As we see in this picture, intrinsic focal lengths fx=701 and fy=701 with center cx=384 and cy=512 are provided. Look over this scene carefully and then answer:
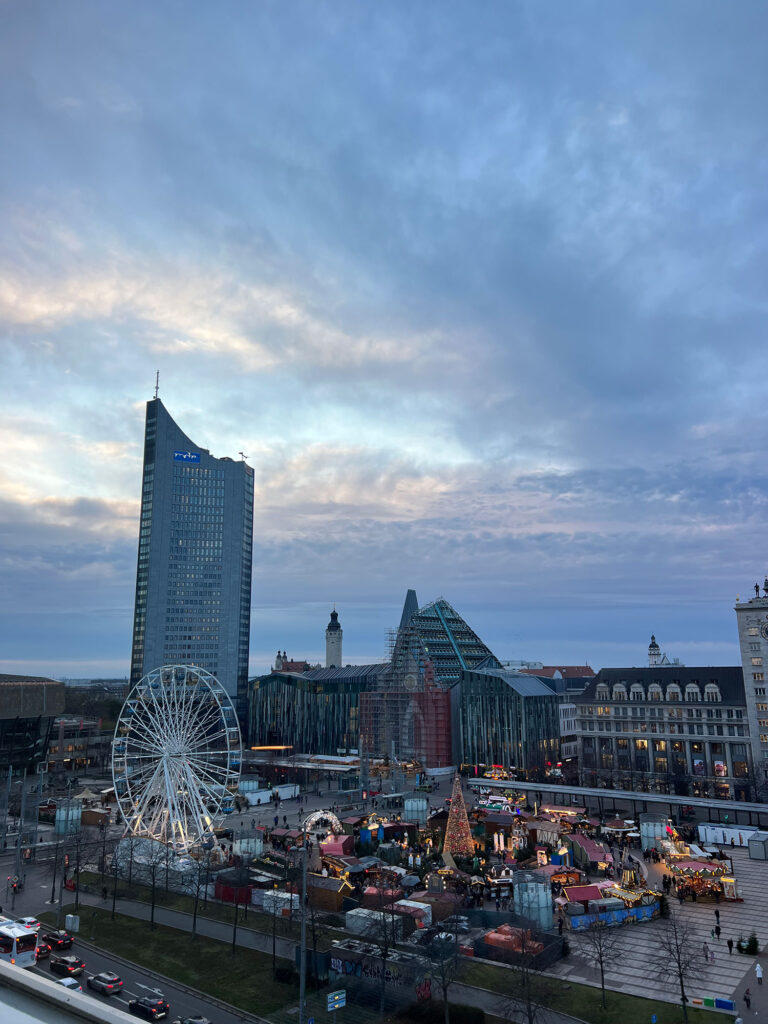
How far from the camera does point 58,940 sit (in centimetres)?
4731

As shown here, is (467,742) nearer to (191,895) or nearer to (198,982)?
(191,895)

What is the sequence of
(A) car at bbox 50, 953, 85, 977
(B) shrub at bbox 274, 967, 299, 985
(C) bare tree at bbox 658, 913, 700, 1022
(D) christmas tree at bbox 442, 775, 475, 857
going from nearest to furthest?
(C) bare tree at bbox 658, 913, 700, 1022 → (B) shrub at bbox 274, 967, 299, 985 → (A) car at bbox 50, 953, 85, 977 → (D) christmas tree at bbox 442, 775, 475, 857

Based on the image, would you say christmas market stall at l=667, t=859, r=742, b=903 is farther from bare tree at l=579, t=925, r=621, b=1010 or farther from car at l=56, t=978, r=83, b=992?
car at l=56, t=978, r=83, b=992

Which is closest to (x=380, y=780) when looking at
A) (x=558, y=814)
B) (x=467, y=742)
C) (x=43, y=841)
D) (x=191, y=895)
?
(x=467, y=742)

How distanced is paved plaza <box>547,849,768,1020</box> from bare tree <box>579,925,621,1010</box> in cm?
41

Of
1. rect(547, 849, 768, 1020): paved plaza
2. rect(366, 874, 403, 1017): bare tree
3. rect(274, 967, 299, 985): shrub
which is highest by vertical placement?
rect(366, 874, 403, 1017): bare tree

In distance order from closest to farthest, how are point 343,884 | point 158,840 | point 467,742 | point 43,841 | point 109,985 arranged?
point 109,985 → point 343,884 → point 158,840 → point 43,841 → point 467,742

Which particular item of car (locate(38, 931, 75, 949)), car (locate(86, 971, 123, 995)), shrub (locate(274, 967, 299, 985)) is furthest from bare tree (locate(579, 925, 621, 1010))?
car (locate(38, 931, 75, 949))

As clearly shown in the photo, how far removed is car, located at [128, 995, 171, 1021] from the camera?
124 ft

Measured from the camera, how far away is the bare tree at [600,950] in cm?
4066

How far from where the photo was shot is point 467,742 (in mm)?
135375

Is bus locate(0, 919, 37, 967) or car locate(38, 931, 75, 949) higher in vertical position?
bus locate(0, 919, 37, 967)

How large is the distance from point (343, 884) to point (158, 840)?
67.5ft

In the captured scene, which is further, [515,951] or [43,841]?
[43,841]
